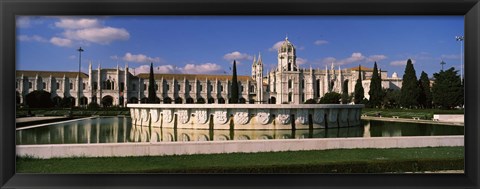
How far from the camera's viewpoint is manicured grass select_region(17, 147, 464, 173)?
18.6ft

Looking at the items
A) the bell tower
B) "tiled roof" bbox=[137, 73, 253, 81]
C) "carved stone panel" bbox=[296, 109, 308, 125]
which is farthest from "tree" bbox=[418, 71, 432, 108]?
"tiled roof" bbox=[137, 73, 253, 81]

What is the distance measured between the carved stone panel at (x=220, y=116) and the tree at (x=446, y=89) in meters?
12.1

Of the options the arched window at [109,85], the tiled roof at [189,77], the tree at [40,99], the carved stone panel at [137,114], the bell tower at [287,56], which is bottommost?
the carved stone panel at [137,114]

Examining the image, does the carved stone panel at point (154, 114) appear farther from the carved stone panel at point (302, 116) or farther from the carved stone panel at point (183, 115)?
the carved stone panel at point (302, 116)

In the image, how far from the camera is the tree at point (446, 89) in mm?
18188

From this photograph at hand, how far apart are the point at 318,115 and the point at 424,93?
747 inches

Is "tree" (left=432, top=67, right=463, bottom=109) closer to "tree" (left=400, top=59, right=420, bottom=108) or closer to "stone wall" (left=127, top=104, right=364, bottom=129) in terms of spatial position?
"tree" (left=400, top=59, right=420, bottom=108)

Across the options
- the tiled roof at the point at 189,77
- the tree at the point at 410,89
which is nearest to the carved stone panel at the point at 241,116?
the tree at the point at 410,89

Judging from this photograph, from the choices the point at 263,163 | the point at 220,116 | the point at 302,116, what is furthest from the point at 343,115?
the point at 263,163

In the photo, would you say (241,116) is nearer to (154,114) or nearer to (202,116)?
(202,116)

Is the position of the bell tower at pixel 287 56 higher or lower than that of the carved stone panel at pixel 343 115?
higher

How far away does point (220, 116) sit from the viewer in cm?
1141

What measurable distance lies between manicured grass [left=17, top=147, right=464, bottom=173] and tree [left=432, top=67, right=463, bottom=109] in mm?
12984
